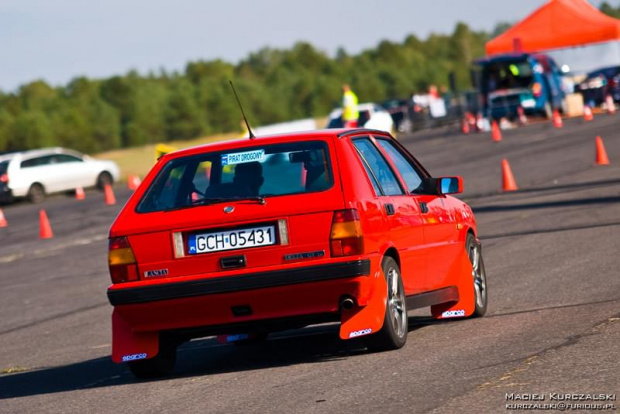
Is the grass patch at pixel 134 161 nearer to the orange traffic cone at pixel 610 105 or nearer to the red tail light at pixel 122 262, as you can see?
the orange traffic cone at pixel 610 105

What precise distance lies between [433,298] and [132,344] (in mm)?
2227

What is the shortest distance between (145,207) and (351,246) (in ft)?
4.52

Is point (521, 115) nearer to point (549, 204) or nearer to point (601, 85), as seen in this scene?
point (601, 85)

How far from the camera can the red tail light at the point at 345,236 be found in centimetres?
798

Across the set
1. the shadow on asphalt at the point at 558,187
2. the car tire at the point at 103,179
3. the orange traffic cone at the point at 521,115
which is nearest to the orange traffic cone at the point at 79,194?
the car tire at the point at 103,179

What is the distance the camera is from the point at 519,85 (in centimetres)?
4656

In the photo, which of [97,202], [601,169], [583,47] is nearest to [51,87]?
[583,47]

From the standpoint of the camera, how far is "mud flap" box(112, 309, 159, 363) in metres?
8.38

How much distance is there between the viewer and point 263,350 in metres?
9.61

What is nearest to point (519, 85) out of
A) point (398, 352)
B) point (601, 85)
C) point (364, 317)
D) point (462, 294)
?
point (601, 85)

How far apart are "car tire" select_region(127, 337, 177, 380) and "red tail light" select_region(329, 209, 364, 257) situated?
1.36 metres

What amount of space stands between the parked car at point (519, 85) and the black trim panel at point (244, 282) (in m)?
38.6

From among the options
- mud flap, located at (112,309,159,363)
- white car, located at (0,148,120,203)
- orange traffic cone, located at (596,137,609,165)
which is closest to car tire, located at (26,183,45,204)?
white car, located at (0,148,120,203)

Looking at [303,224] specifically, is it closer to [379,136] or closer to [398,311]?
[398,311]
